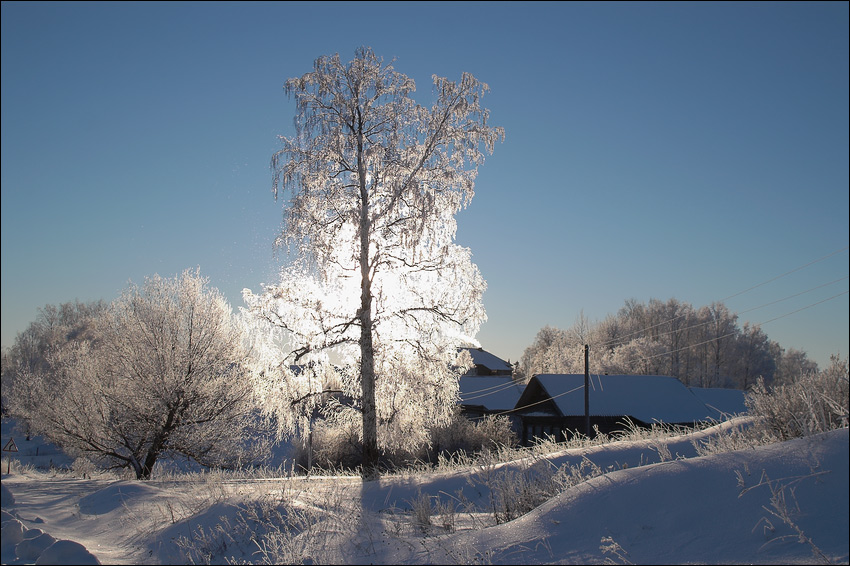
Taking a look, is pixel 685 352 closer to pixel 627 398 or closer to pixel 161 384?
pixel 627 398

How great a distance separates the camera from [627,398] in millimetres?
30250

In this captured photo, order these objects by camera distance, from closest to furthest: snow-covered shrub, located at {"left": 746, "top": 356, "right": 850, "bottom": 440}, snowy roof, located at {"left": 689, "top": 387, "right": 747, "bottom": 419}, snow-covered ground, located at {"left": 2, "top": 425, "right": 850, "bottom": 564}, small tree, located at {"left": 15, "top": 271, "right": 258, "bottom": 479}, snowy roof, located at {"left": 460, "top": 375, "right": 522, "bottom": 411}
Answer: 1. snow-covered ground, located at {"left": 2, "top": 425, "right": 850, "bottom": 564}
2. snow-covered shrub, located at {"left": 746, "top": 356, "right": 850, "bottom": 440}
3. small tree, located at {"left": 15, "top": 271, "right": 258, "bottom": 479}
4. snowy roof, located at {"left": 689, "top": 387, "right": 747, "bottom": 419}
5. snowy roof, located at {"left": 460, "top": 375, "right": 522, "bottom": 411}

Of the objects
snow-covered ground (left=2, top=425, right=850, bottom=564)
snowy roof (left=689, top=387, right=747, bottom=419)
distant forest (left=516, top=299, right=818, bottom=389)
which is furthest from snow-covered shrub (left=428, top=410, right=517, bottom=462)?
distant forest (left=516, top=299, right=818, bottom=389)

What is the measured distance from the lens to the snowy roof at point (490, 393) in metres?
37.2

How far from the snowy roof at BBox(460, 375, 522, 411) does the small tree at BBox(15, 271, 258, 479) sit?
21.4 m

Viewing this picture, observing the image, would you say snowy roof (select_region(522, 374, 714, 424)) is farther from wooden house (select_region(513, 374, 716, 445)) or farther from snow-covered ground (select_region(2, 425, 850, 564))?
snow-covered ground (select_region(2, 425, 850, 564))

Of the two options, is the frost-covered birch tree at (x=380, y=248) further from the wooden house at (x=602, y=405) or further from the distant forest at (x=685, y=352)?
the distant forest at (x=685, y=352)

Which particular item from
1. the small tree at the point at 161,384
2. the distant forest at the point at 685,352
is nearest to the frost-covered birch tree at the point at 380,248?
the small tree at the point at 161,384

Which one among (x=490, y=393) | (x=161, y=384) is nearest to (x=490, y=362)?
(x=490, y=393)

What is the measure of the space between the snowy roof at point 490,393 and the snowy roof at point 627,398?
5746mm

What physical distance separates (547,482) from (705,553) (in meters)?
3.36

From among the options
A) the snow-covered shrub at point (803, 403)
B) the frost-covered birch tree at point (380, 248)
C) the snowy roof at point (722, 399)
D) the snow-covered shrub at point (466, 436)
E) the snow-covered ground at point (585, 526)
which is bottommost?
the snow-covered shrub at point (466, 436)

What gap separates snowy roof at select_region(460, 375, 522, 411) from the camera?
3722cm

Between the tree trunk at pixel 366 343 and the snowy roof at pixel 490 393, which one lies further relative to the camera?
the snowy roof at pixel 490 393
